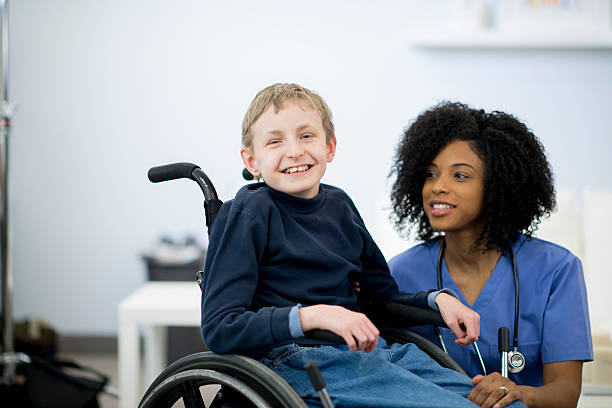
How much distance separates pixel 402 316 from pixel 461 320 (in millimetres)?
135

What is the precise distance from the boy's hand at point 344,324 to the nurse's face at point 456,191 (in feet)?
1.64

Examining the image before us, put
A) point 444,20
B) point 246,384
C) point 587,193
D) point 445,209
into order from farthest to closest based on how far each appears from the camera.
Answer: point 444,20 < point 587,193 < point 445,209 < point 246,384

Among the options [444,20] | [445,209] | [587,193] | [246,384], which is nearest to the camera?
[246,384]

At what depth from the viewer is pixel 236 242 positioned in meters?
1.17

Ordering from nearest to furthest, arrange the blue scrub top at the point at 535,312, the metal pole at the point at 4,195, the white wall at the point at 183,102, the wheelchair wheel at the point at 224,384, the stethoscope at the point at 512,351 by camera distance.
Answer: the wheelchair wheel at the point at 224,384 < the stethoscope at the point at 512,351 < the blue scrub top at the point at 535,312 < the metal pole at the point at 4,195 < the white wall at the point at 183,102

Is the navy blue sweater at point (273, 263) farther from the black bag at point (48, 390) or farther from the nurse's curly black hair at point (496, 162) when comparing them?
the black bag at point (48, 390)

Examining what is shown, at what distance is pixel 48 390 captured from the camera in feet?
7.96

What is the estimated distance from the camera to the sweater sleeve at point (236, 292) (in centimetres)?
108

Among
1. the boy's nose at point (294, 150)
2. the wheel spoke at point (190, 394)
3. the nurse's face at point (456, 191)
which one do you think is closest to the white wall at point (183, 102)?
the nurse's face at point (456, 191)

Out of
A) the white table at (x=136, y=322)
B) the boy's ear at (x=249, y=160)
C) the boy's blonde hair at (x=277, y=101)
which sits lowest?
the white table at (x=136, y=322)

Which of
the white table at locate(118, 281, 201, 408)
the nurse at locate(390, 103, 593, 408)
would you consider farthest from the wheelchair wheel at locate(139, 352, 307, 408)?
the white table at locate(118, 281, 201, 408)

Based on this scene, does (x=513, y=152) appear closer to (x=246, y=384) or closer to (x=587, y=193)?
(x=246, y=384)

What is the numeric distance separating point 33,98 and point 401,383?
9.70 feet

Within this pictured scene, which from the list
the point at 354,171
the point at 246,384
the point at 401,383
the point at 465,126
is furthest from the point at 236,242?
the point at 354,171
